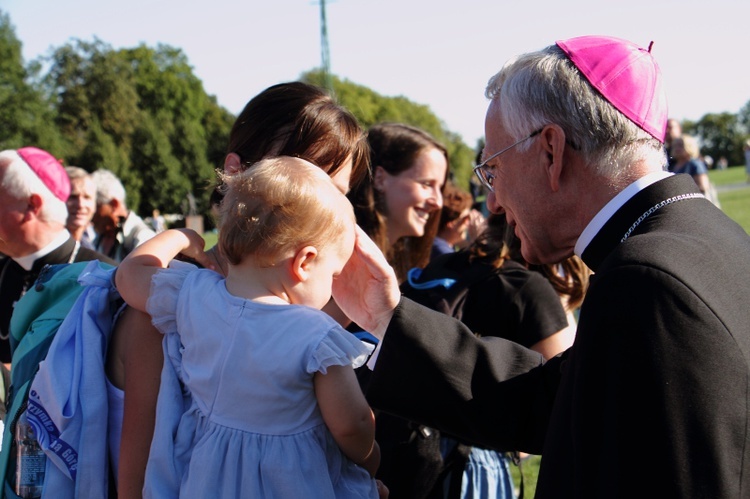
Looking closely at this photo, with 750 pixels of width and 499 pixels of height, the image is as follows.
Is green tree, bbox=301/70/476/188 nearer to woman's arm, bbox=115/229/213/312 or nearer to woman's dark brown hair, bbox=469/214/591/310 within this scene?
woman's dark brown hair, bbox=469/214/591/310

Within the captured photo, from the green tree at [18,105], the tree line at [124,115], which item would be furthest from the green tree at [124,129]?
the green tree at [18,105]

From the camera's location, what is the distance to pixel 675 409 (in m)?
1.34

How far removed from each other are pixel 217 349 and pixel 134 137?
6168 centimetres

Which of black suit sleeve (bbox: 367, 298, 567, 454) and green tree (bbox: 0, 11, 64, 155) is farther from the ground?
black suit sleeve (bbox: 367, 298, 567, 454)

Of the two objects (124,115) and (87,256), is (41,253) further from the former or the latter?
(124,115)

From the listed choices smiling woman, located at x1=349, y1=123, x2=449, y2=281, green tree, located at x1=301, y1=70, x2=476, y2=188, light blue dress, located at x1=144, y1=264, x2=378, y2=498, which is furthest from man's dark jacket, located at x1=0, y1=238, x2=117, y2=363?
green tree, located at x1=301, y1=70, x2=476, y2=188

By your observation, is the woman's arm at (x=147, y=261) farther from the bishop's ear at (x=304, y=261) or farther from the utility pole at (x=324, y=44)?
the utility pole at (x=324, y=44)

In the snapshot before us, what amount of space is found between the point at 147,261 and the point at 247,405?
1.71ft

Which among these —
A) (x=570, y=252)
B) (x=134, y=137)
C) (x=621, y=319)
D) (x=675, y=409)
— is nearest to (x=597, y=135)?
(x=570, y=252)

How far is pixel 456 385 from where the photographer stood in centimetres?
215

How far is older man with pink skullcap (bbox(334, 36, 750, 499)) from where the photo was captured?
53.1 inches

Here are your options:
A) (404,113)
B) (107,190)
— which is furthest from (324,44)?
(404,113)

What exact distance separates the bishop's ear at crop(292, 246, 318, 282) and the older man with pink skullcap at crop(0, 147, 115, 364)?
2013 millimetres

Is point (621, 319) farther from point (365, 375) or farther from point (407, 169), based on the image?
point (407, 169)
